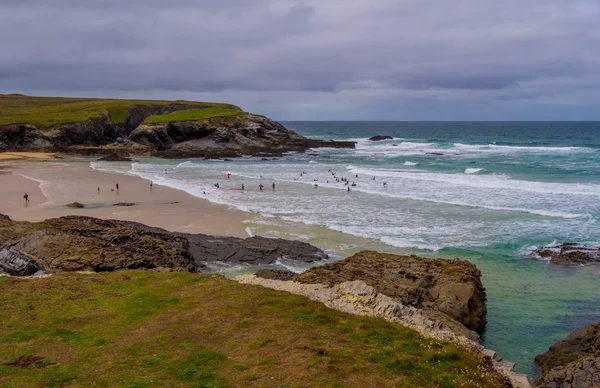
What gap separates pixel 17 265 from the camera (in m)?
17.5

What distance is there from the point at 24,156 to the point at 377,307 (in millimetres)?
82799

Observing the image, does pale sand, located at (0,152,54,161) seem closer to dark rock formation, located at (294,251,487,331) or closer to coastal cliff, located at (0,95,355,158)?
coastal cliff, located at (0,95,355,158)

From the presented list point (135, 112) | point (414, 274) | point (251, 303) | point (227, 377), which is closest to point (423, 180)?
point (414, 274)

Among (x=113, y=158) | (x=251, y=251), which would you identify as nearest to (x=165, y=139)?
(x=113, y=158)

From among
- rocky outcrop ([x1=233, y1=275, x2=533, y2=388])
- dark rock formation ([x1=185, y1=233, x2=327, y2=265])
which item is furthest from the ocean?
rocky outcrop ([x1=233, y1=275, x2=533, y2=388])

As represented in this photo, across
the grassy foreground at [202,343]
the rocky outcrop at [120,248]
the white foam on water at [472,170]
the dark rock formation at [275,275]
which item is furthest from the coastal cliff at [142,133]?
the grassy foreground at [202,343]

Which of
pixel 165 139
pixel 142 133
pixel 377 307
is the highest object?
pixel 142 133

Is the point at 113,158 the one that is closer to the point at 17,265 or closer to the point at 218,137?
the point at 218,137

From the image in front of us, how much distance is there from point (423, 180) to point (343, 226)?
26.9m

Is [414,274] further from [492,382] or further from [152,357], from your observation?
[152,357]

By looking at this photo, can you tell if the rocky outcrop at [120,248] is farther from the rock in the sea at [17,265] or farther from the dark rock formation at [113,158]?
the dark rock formation at [113,158]

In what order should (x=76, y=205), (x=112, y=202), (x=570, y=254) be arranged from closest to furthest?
(x=570, y=254) < (x=76, y=205) < (x=112, y=202)

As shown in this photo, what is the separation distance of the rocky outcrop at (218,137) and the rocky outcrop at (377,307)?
78112 mm

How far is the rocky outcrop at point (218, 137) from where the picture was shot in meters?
97.5
